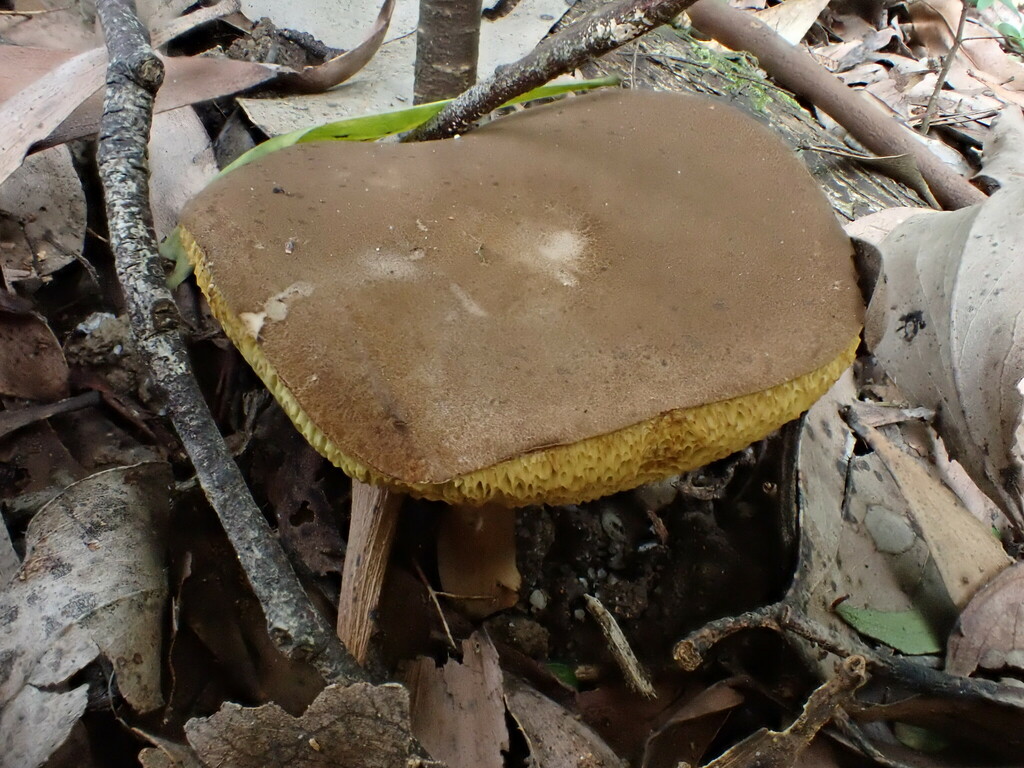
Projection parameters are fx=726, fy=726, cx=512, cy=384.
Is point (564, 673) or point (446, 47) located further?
point (446, 47)

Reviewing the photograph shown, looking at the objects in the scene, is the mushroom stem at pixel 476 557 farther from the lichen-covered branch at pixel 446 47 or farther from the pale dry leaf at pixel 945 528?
the lichen-covered branch at pixel 446 47

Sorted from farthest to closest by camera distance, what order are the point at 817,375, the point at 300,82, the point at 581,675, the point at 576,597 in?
the point at 300,82 → the point at 576,597 → the point at 581,675 → the point at 817,375

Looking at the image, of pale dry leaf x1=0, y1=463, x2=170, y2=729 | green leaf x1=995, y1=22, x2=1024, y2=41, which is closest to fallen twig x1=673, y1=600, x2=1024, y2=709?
pale dry leaf x1=0, y1=463, x2=170, y2=729

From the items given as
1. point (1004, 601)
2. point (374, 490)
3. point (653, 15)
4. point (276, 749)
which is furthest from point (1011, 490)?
point (276, 749)

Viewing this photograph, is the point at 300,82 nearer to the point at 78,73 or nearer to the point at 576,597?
the point at 78,73

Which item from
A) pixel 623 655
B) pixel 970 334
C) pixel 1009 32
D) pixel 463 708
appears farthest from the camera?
pixel 1009 32

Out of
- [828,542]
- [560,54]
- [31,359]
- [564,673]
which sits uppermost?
[560,54]

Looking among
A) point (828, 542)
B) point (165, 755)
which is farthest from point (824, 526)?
point (165, 755)

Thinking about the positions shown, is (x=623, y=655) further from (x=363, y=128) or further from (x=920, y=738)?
(x=363, y=128)
